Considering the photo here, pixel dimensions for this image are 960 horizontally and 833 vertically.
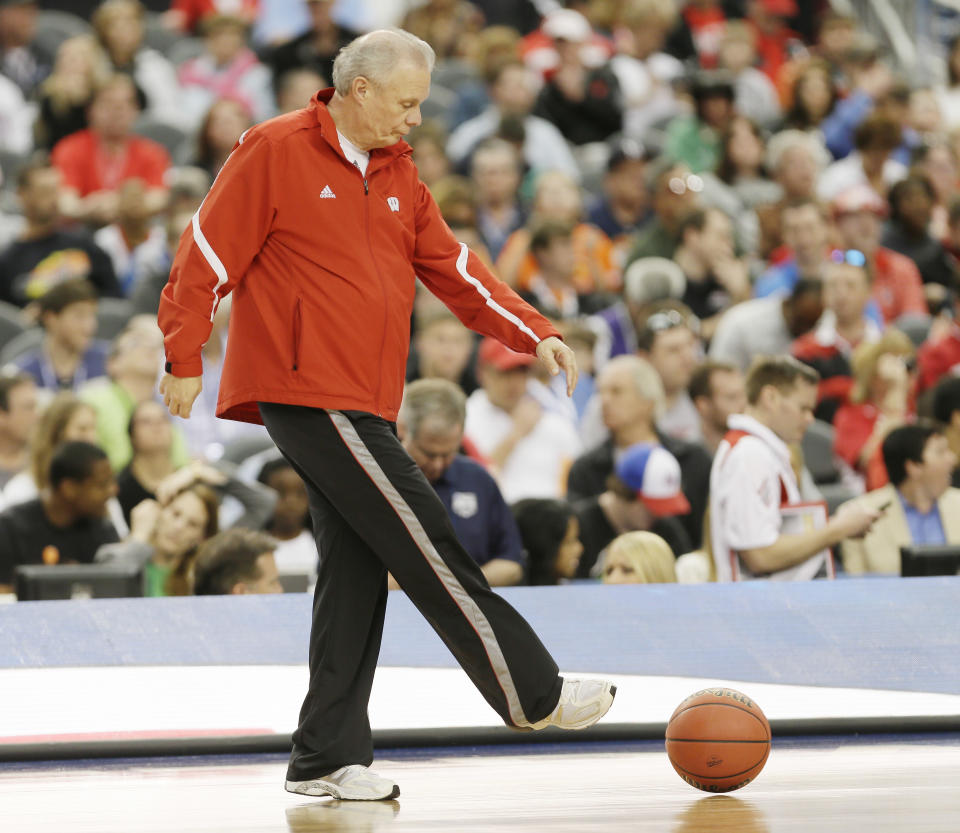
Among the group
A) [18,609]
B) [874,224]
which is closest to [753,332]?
[874,224]

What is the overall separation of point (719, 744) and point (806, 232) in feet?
20.6

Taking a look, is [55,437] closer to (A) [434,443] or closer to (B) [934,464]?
(A) [434,443]

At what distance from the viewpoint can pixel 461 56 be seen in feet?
43.7

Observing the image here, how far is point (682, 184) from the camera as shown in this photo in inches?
416

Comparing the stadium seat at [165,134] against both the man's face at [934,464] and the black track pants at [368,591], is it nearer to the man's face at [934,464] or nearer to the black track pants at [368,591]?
the man's face at [934,464]

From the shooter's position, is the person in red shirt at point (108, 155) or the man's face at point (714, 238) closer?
the man's face at point (714, 238)

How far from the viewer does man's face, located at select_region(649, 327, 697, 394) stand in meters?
8.41

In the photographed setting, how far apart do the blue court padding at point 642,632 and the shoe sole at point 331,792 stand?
1087mm

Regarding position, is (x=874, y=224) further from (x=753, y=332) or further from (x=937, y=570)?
(x=937, y=570)

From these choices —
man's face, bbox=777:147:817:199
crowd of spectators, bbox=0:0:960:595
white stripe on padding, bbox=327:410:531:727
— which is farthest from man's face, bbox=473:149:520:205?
white stripe on padding, bbox=327:410:531:727

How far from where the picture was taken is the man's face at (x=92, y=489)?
6746mm

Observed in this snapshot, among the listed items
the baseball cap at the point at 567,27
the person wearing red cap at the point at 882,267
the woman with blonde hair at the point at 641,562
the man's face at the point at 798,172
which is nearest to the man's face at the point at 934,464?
the woman with blonde hair at the point at 641,562

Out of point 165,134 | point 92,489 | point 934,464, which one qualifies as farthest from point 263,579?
point 165,134

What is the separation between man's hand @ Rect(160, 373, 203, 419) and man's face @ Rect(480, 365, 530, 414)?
4.25 meters
